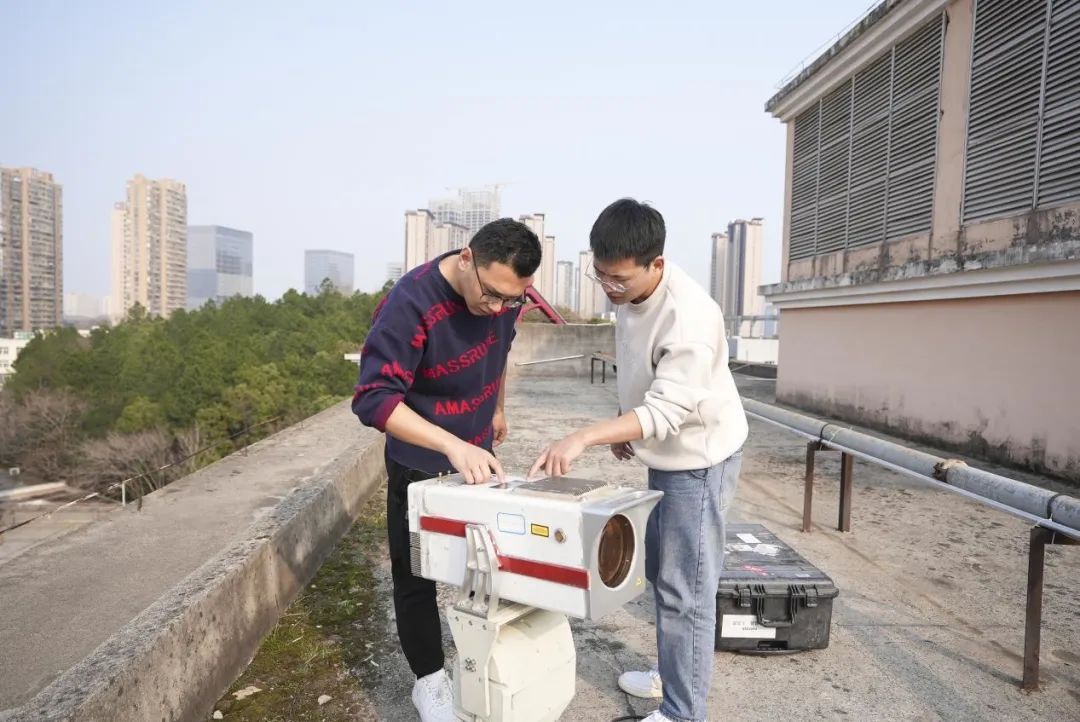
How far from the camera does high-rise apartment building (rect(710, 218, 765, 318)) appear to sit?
42156 mm

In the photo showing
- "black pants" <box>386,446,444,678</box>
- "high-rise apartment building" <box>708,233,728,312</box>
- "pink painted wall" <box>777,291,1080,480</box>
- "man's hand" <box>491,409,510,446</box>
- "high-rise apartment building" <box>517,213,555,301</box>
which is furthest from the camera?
"high-rise apartment building" <box>708,233,728,312</box>

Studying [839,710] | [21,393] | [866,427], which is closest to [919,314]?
[866,427]

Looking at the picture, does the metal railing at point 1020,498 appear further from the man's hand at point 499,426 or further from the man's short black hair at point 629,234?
the man's hand at point 499,426

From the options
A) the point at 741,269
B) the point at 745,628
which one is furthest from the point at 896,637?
the point at 741,269

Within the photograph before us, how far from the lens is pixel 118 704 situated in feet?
5.67

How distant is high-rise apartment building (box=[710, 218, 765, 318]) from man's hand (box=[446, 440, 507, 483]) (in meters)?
41.5

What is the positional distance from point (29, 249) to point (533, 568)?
100555mm

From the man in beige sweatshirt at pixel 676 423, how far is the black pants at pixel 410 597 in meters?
0.64

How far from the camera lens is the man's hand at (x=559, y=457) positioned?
6.03 feet

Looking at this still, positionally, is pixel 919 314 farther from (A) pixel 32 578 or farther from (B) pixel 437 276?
(A) pixel 32 578

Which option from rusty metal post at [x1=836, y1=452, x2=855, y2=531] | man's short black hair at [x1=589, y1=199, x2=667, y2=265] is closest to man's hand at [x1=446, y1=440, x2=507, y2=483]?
man's short black hair at [x1=589, y1=199, x2=667, y2=265]

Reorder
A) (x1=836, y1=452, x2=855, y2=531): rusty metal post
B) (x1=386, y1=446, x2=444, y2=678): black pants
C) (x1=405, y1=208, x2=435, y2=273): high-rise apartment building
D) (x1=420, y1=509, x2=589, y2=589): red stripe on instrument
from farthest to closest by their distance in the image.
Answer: (x1=405, y1=208, x2=435, y2=273): high-rise apartment building → (x1=836, y1=452, x2=855, y2=531): rusty metal post → (x1=386, y1=446, x2=444, y2=678): black pants → (x1=420, y1=509, x2=589, y2=589): red stripe on instrument

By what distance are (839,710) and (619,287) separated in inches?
71.5

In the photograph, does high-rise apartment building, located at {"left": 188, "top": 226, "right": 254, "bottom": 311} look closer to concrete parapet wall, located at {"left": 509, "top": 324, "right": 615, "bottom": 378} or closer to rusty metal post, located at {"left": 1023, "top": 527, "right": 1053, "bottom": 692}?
concrete parapet wall, located at {"left": 509, "top": 324, "right": 615, "bottom": 378}
